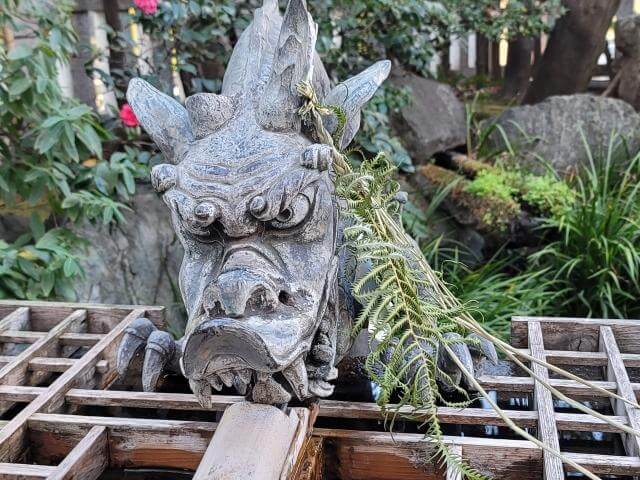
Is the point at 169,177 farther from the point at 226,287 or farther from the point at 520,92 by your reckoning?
the point at 520,92

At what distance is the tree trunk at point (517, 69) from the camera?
6574 mm

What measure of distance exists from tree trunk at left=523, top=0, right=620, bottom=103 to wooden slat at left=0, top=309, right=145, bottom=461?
181 inches

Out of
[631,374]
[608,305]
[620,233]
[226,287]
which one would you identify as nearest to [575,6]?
[620,233]

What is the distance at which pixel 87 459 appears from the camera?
5.46 feet

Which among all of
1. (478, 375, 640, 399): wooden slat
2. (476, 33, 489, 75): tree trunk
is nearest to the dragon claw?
(478, 375, 640, 399): wooden slat

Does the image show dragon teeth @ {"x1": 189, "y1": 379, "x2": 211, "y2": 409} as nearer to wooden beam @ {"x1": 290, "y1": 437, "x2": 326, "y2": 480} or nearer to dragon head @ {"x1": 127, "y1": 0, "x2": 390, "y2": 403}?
dragon head @ {"x1": 127, "y1": 0, "x2": 390, "y2": 403}

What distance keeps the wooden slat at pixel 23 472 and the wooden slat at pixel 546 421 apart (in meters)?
1.23

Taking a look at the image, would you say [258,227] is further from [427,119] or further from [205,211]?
[427,119]

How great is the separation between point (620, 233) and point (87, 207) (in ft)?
9.80

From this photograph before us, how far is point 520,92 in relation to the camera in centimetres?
661

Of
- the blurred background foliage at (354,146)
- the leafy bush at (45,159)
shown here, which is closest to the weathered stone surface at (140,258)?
the blurred background foliage at (354,146)

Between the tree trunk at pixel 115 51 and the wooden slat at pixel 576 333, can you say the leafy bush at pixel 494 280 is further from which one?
the tree trunk at pixel 115 51

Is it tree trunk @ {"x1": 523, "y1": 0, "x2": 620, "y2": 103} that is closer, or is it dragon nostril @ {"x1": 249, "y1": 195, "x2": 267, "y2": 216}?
dragon nostril @ {"x1": 249, "y1": 195, "x2": 267, "y2": 216}

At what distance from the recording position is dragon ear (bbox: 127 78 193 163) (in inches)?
67.4
